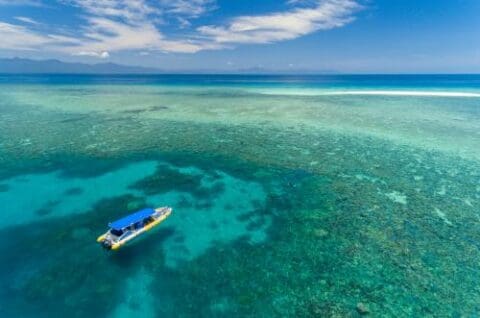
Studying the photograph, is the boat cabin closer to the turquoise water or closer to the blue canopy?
the blue canopy

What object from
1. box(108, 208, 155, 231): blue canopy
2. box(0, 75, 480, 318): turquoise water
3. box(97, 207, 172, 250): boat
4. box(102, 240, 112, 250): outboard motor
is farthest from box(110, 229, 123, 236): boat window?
box(0, 75, 480, 318): turquoise water

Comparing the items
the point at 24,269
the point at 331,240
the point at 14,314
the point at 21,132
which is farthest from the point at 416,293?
the point at 21,132

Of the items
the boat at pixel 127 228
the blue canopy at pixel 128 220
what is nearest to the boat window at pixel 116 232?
the boat at pixel 127 228

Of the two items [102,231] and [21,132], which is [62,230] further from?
[21,132]

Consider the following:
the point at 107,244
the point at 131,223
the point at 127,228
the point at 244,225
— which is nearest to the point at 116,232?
the point at 127,228

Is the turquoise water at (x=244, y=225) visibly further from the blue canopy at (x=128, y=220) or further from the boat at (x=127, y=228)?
the blue canopy at (x=128, y=220)
